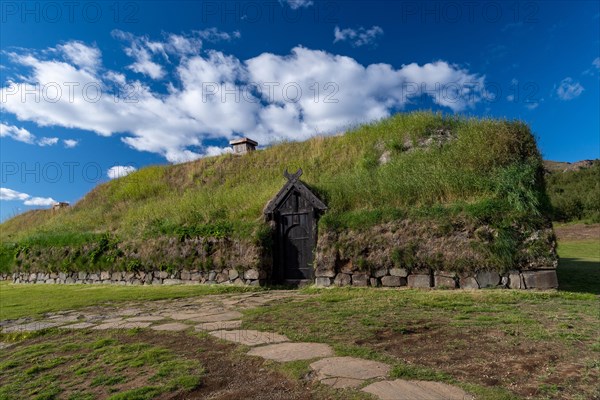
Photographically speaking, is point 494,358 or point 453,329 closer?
point 494,358

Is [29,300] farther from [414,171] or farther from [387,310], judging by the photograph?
[414,171]

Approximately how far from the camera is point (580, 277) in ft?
34.5

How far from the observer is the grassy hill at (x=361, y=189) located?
9523mm

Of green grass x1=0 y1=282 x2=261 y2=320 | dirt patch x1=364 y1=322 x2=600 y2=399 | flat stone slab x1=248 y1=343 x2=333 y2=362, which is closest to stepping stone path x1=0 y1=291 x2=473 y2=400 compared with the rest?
flat stone slab x1=248 y1=343 x2=333 y2=362

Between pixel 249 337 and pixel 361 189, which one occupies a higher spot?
pixel 361 189

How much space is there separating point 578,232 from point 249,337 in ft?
94.7

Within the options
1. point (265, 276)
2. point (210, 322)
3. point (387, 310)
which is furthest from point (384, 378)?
point (265, 276)

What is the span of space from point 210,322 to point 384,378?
144 inches

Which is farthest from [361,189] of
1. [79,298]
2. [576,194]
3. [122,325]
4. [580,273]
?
[576,194]

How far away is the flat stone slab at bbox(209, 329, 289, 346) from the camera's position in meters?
4.61

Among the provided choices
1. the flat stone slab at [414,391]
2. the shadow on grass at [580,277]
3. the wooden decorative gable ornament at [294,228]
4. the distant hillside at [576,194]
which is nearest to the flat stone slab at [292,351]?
the flat stone slab at [414,391]

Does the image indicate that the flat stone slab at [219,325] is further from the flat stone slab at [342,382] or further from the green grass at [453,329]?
the flat stone slab at [342,382]

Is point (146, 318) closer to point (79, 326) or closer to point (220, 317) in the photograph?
point (79, 326)

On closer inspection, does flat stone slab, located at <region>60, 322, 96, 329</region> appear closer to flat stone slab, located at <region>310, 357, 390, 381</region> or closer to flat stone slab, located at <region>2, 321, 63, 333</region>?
flat stone slab, located at <region>2, 321, 63, 333</region>
